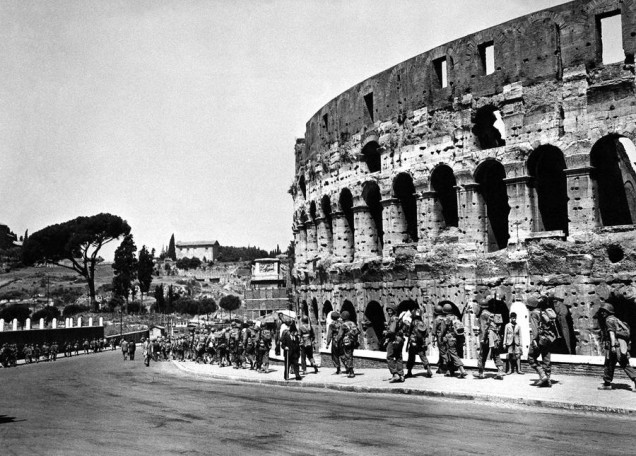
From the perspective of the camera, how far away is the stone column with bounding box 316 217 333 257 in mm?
27406

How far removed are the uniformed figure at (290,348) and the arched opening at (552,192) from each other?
28.8ft

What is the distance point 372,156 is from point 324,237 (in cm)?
464

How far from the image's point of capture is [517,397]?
9.95 m

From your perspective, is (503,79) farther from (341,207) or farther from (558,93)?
(341,207)

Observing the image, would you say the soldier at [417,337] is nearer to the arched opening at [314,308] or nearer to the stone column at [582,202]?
the stone column at [582,202]

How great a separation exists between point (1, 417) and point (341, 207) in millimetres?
17189

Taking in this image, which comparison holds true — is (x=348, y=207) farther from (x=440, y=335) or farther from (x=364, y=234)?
(x=440, y=335)

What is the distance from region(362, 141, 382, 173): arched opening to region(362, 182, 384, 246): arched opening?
2.62ft

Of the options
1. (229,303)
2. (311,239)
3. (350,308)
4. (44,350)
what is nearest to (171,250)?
(229,303)

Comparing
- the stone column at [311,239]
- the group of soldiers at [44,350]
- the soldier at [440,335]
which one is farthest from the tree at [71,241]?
the soldier at [440,335]

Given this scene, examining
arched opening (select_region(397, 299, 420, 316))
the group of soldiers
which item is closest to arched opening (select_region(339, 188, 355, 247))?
arched opening (select_region(397, 299, 420, 316))

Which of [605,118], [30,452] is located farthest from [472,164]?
[30,452]

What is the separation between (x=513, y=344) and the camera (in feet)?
41.0

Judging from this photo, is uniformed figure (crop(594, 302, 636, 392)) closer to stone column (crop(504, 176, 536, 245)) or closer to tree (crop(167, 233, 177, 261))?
stone column (crop(504, 176, 536, 245))
